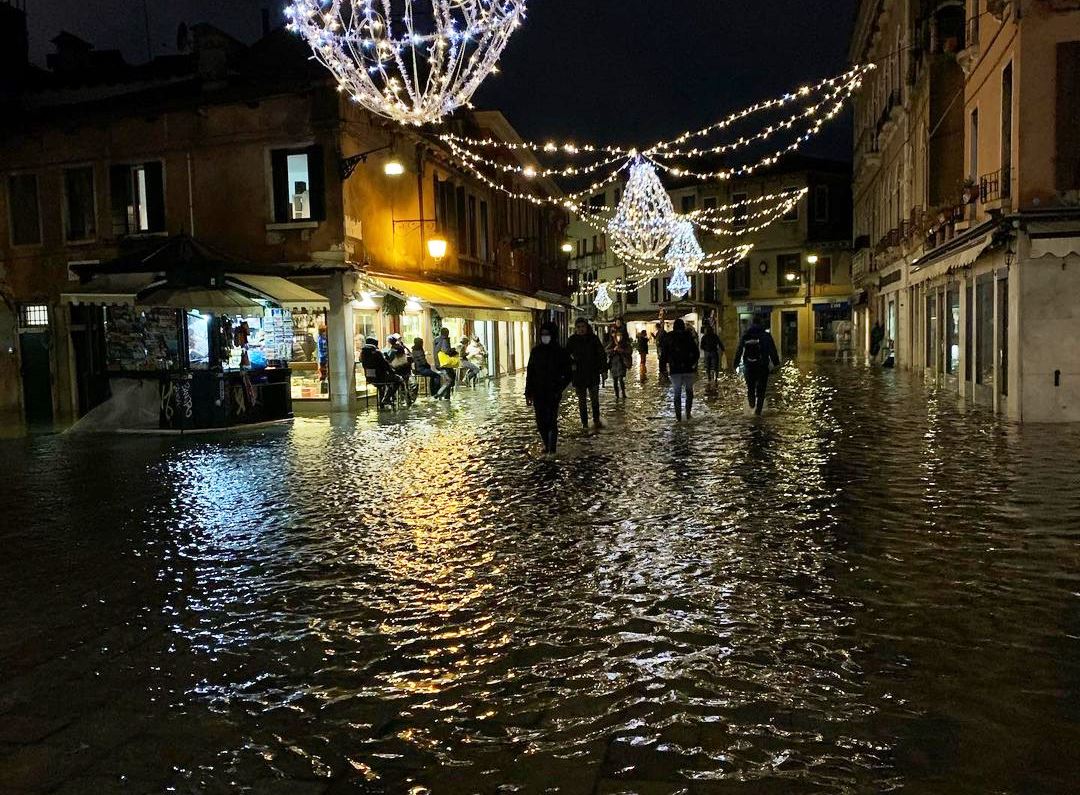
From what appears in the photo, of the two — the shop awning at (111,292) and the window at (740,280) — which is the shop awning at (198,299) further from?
the window at (740,280)

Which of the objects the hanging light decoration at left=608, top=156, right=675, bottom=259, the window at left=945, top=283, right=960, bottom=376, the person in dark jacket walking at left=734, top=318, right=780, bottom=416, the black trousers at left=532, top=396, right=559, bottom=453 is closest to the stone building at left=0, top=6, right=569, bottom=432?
the hanging light decoration at left=608, top=156, right=675, bottom=259

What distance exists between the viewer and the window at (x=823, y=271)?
56969 millimetres

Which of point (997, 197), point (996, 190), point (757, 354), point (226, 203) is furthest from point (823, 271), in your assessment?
point (226, 203)

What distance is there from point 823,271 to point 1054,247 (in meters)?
44.6

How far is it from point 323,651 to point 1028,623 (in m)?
3.93

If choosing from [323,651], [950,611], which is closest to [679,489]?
[950,611]

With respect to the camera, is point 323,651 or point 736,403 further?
point 736,403

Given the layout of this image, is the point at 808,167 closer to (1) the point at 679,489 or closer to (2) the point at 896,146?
(2) the point at 896,146

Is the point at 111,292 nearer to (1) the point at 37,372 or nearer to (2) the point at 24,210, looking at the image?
(1) the point at 37,372

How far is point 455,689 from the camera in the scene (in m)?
4.54

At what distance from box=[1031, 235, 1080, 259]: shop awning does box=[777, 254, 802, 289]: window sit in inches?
1758

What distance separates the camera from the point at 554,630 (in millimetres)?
5363

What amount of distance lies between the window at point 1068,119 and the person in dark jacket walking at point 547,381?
329 inches

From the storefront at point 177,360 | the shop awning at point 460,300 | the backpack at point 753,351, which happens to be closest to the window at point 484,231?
the shop awning at point 460,300
